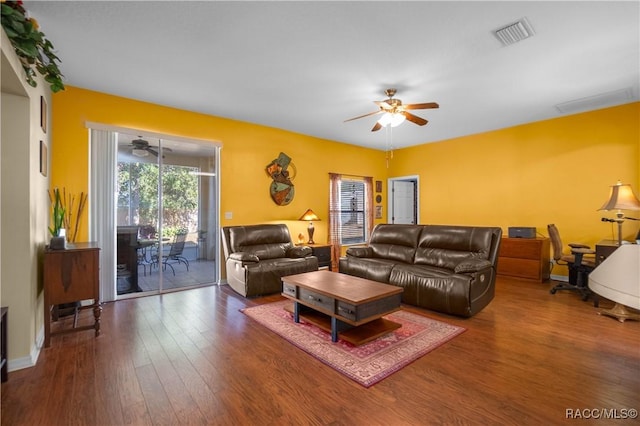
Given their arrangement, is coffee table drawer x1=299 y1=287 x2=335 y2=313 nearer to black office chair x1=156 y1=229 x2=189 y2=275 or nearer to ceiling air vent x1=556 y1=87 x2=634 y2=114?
black office chair x1=156 y1=229 x2=189 y2=275

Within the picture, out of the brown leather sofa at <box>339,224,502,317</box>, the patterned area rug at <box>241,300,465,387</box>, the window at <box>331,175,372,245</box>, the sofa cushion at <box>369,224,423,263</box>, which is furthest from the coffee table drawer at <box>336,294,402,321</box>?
the window at <box>331,175,372,245</box>

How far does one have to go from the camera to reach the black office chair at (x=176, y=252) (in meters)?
4.51

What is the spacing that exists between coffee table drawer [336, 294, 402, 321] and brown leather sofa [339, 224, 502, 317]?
766 mm

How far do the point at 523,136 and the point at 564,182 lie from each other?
1.06 metres

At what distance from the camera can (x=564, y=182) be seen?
4.90m

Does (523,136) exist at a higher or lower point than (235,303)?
higher

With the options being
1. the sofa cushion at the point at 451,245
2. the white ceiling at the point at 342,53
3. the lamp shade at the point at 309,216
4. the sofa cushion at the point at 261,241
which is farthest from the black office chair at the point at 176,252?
the sofa cushion at the point at 451,245

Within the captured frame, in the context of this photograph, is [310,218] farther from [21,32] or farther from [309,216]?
[21,32]

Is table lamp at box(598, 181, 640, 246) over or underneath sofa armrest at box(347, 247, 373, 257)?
over

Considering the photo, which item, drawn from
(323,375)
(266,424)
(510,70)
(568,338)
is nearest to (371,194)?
(510,70)

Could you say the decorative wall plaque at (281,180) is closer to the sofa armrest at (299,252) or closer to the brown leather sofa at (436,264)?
the sofa armrest at (299,252)

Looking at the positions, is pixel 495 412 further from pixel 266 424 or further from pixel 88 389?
pixel 88 389

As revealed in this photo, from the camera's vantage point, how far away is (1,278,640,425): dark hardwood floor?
1750mm

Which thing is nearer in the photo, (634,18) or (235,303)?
(634,18)
